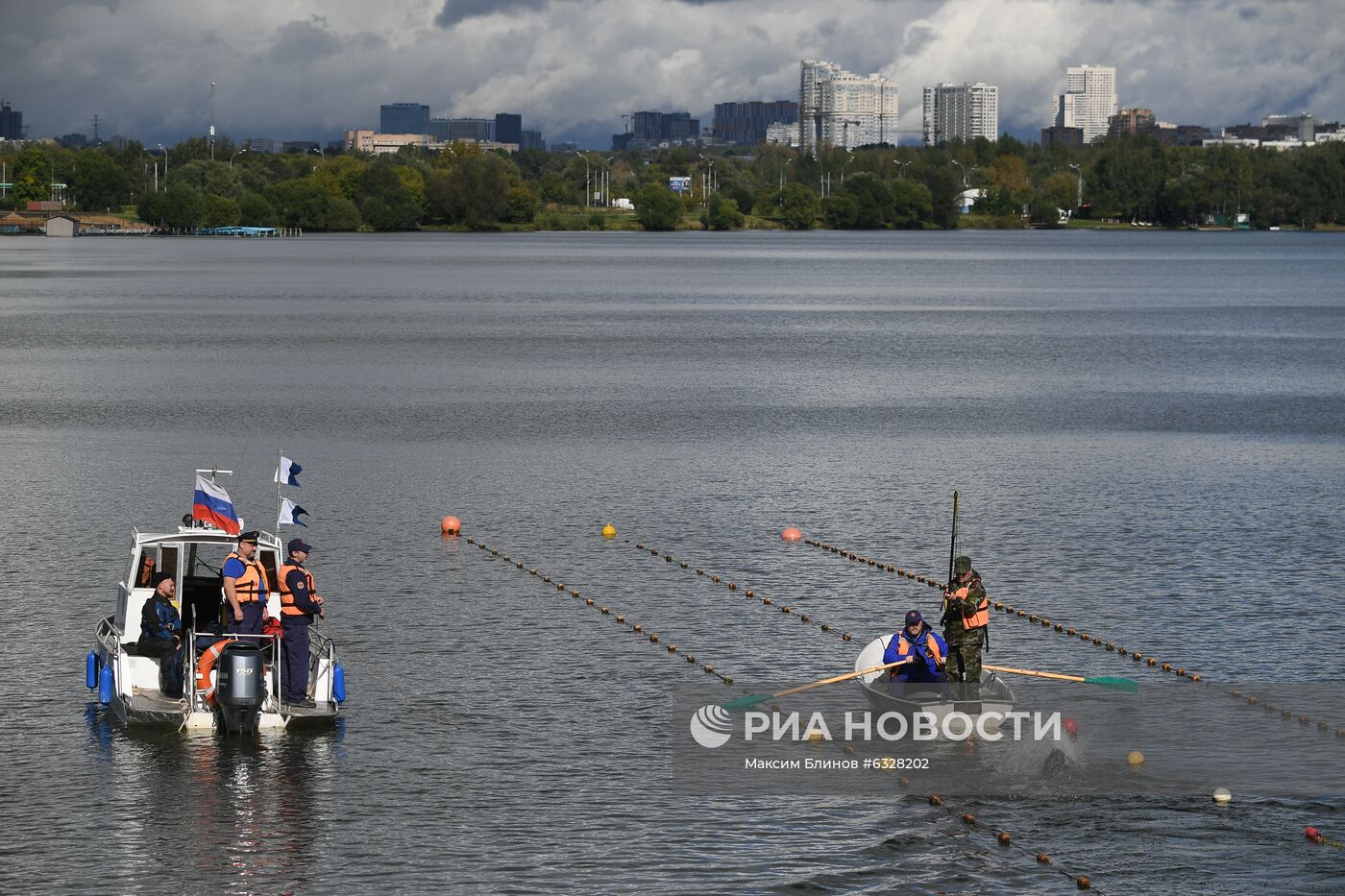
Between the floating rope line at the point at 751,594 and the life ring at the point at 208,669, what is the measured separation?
12176mm

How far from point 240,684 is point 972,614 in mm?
10584

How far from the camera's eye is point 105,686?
90.8ft

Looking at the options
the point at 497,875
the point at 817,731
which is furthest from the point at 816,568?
the point at 497,875

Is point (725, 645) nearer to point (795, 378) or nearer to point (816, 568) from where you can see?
point (816, 568)

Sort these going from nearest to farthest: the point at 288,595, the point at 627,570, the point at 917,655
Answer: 1. the point at 917,655
2. the point at 288,595
3. the point at 627,570

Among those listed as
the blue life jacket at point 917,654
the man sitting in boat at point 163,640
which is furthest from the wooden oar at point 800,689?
the man sitting in boat at point 163,640

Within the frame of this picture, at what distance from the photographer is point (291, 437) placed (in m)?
61.1

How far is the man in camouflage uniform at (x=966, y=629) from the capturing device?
86.3 ft

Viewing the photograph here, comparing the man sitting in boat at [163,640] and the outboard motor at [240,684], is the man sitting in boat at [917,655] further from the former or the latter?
the man sitting in boat at [163,640]

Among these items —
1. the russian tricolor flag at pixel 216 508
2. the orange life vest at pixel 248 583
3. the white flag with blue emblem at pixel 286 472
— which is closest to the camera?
the orange life vest at pixel 248 583

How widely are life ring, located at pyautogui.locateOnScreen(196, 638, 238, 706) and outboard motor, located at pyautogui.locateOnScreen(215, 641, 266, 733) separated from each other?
0.17 meters

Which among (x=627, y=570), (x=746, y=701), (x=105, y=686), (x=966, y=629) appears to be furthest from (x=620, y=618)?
(x=105, y=686)

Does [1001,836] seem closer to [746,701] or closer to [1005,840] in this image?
[1005,840]

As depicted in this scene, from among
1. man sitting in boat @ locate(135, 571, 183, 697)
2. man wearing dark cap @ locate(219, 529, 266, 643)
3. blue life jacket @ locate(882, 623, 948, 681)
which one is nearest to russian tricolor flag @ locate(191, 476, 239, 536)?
man sitting in boat @ locate(135, 571, 183, 697)
